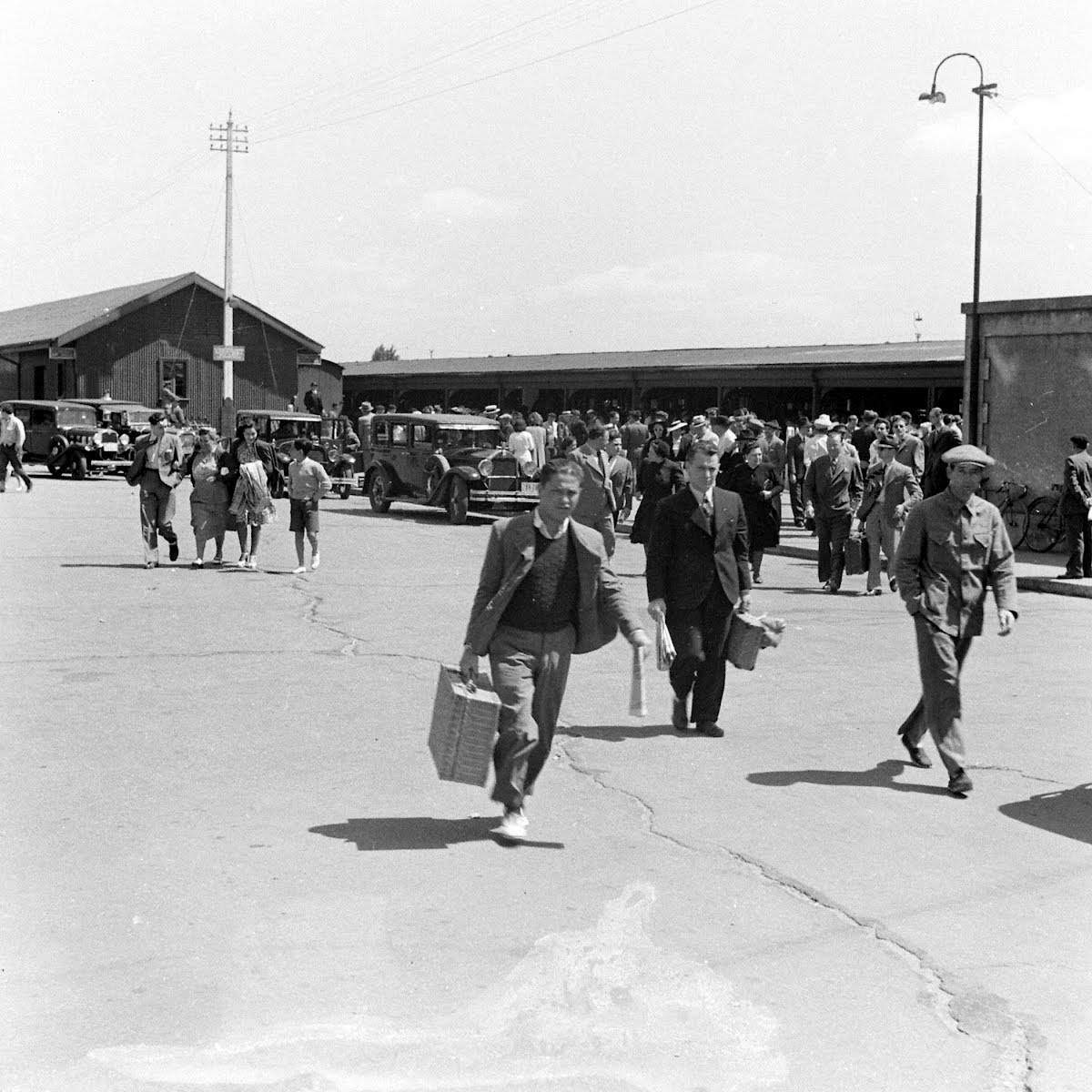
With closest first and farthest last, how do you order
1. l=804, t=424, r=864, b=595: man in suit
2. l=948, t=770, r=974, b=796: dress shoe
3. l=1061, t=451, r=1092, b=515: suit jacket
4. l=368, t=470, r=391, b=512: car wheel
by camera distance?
1. l=948, t=770, r=974, b=796: dress shoe
2. l=804, t=424, r=864, b=595: man in suit
3. l=1061, t=451, r=1092, b=515: suit jacket
4. l=368, t=470, r=391, b=512: car wheel

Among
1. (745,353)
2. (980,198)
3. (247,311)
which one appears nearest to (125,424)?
(247,311)

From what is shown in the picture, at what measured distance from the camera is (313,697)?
9.75m

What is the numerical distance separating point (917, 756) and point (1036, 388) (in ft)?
50.1

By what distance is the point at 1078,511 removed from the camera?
57.2 ft

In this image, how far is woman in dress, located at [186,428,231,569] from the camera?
17625 millimetres

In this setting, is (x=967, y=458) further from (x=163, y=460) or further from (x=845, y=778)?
(x=163, y=460)

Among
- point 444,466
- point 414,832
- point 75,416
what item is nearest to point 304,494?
point 444,466

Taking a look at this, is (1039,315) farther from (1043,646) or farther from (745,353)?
(745,353)

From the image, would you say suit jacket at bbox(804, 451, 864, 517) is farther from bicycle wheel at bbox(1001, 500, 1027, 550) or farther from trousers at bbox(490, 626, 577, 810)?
trousers at bbox(490, 626, 577, 810)

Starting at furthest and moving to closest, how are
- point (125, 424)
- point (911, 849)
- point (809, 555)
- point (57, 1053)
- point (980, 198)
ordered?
point (125, 424)
point (980, 198)
point (809, 555)
point (911, 849)
point (57, 1053)

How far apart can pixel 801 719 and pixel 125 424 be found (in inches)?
1356

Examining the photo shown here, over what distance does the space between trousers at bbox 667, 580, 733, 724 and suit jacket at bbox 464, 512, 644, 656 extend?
1.93 metres

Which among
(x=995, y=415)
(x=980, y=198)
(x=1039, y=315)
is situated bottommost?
(x=995, y=415)

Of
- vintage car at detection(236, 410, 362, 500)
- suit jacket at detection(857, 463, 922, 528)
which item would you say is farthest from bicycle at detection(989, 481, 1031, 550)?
vintage car at detection(236, 410, 362, 500)
